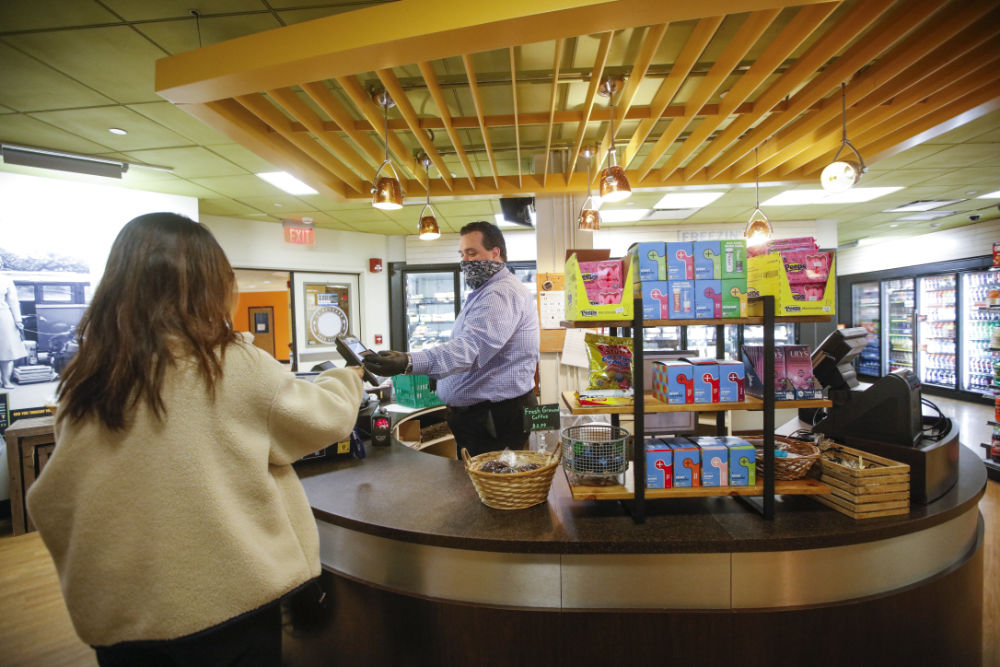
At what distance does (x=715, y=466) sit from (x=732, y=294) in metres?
0.61

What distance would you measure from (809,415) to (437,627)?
242cm

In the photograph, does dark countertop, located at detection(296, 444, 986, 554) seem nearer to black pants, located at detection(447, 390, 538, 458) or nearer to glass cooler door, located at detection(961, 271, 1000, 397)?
black pants, located at detection(447, 390, 538, 458)

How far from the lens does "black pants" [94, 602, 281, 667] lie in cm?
93

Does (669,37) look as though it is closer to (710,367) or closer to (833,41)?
(833,41)

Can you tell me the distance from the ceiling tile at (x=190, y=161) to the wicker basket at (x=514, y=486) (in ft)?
12.7

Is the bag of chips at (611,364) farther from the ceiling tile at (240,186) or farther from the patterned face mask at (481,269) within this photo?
the ceiling tile at (240,186)

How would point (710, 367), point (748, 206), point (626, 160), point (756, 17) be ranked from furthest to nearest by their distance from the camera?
point (748, 206) → point (626, 160) → point (756, 17) → point (710, 367)

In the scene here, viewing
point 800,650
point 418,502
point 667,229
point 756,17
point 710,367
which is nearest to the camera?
point 800,650

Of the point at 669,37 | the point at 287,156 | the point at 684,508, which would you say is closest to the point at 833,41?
the point at 669,37

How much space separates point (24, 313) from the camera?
4.09 meters

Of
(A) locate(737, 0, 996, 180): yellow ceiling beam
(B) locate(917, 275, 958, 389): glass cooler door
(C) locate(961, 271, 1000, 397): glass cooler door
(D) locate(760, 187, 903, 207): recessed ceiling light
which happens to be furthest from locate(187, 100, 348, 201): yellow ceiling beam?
(B) locate(917, 275, 958, 389): glass cooler door

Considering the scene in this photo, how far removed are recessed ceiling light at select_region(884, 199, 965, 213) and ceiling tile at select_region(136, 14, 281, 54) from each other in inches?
315

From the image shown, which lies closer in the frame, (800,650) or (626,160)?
(800,650)

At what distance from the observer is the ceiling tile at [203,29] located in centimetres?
229
